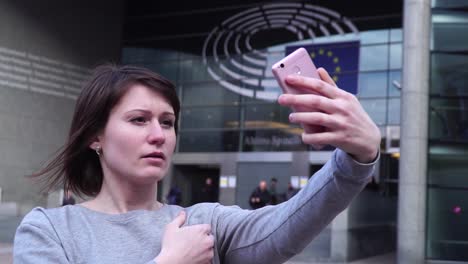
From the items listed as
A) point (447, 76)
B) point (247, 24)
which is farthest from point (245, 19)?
point (447, 76)

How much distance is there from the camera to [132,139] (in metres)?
2.04

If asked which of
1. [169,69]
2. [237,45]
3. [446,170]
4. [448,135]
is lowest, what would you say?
[446,170]

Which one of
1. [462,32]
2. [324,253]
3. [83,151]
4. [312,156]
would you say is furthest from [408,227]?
[83,151]

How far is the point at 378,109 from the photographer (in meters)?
23.4

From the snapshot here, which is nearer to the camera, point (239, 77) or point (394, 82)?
point (394, 82)

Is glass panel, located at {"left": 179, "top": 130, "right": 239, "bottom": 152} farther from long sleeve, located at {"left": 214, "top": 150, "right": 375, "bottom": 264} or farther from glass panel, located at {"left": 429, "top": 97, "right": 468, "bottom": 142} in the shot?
long sleeve, located at {"left": 214, "top": 150, "right": 375, "bottom": 264}

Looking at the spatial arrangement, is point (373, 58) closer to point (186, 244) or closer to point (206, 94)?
point (206, 94)

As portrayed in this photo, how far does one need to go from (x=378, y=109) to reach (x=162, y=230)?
72.6 ft

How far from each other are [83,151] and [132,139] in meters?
0.36

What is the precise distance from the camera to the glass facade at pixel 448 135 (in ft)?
46.5

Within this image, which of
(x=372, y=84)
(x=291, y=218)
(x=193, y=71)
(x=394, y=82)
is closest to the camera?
(x=291, y=218)

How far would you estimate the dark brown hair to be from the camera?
7.03 ft

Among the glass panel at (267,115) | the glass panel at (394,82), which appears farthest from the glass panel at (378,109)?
the glass panel at (267,115)

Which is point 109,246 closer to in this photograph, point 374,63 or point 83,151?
point 83,151
